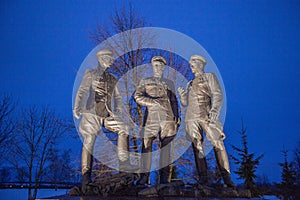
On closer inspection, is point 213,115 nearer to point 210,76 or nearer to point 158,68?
point 210,76

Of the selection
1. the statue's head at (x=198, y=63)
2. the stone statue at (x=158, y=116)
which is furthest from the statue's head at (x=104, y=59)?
the statue's head at (x=198, y=63)

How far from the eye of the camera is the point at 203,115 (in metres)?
5.58

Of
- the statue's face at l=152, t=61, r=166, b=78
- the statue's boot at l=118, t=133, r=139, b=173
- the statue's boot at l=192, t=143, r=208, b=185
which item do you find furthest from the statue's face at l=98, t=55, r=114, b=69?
the statue's boot at l=192, t=143, r=208, b=185

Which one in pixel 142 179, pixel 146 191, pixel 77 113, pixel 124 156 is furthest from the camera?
pixel 77 113

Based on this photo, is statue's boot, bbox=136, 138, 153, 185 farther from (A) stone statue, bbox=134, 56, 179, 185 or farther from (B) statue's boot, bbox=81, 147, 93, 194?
(B) statue's boot, bbox=81, 147, 93, 194

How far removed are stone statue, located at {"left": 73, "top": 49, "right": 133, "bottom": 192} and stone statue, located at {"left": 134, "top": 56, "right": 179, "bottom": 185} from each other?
463 millimetres

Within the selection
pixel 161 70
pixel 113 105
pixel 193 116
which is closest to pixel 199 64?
pixel 161 70

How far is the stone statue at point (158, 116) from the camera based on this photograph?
5.33 m

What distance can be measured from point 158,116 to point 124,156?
123 centimetres

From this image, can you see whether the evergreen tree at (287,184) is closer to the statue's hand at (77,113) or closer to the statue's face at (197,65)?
the statue's face at (197,65)

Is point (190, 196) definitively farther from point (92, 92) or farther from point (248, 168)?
point (248, 168)

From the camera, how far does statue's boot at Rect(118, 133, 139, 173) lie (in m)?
5.17

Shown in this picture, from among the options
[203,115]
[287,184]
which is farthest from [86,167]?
[287,184]

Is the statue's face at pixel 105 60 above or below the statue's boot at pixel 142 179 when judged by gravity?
above
